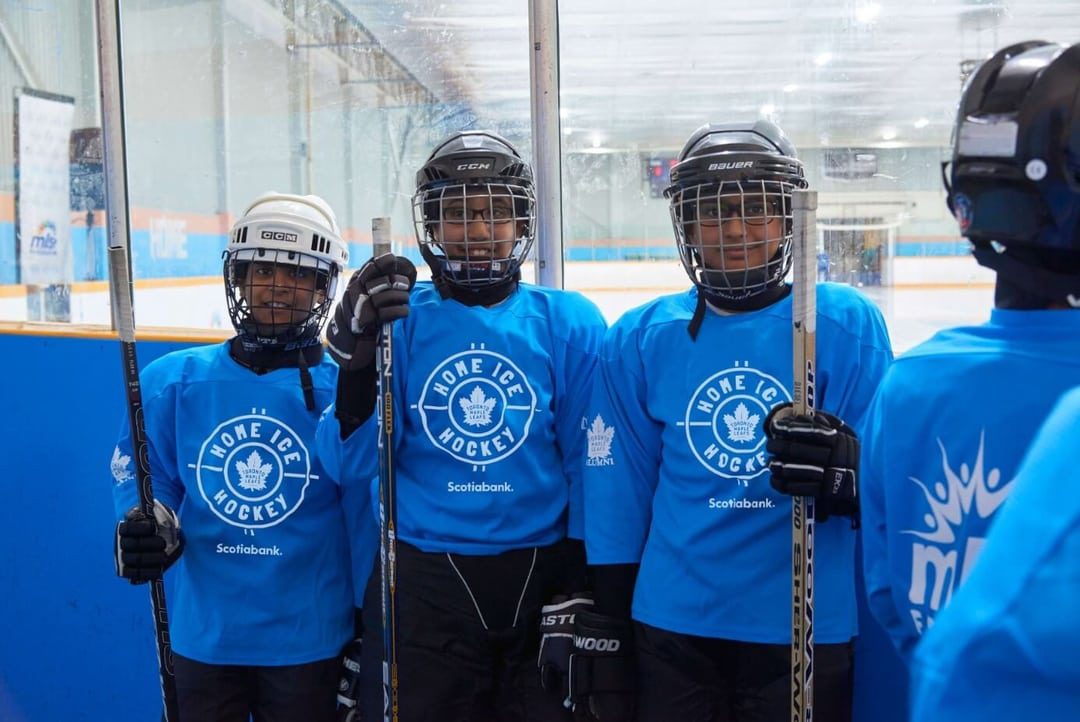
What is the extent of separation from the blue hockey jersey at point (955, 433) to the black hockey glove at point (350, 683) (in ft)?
3.70

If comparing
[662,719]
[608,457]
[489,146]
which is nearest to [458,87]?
[489,146]

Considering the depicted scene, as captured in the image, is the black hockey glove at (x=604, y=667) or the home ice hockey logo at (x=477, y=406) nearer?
the black hockey glove at (x=604, y=667)

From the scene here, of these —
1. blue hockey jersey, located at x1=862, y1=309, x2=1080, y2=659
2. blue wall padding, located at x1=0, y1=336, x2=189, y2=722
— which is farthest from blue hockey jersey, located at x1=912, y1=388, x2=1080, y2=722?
blue wall padding, located at x1=0, y1=336, x2=189, y2=722

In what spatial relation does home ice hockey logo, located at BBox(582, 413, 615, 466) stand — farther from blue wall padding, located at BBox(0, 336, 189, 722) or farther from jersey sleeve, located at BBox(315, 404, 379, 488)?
blue wall padding, located at BBox(0, 336, 189, 722)

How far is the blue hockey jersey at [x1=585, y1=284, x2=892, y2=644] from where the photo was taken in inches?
61.5

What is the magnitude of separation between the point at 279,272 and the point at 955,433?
131 centimetres

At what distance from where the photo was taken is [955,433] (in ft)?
3.10

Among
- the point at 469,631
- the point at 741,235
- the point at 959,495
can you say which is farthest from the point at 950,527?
the point at 469,631

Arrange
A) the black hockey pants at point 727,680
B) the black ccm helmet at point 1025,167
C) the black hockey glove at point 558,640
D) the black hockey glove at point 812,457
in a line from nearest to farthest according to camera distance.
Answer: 1. the black ccm helmet at point 1025,167
2. the black hockey glove at point 812,457
3. the black hockey pants at point 727,680
4. the black hockey glove at point 558,640

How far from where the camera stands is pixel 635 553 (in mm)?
1687

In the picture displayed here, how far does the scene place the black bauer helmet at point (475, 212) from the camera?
1.76 m

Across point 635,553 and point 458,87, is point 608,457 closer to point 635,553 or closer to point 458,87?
point 635,553

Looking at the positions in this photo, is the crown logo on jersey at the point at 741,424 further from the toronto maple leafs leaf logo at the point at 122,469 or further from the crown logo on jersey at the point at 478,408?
the toronto maple leafs leaf logo at the point at 122,469

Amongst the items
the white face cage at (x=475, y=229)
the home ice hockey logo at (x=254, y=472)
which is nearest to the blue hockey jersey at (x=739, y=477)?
the white face cage at (x=475, y=229)
